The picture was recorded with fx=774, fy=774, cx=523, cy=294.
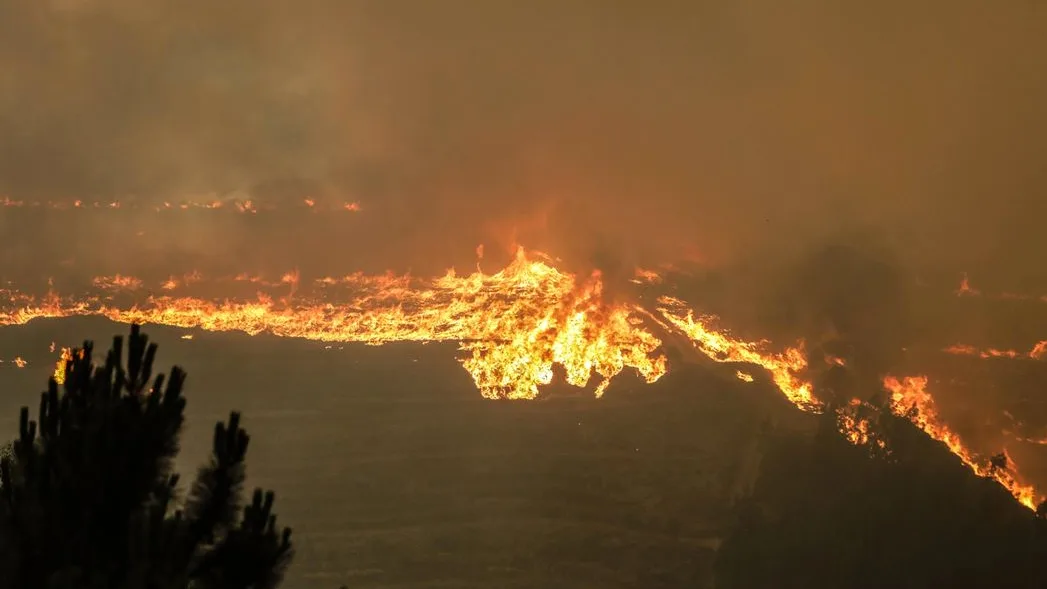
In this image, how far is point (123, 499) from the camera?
6.34 meters

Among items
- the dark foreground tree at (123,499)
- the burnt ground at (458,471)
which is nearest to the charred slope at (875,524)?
the burnt ground at (458,471)

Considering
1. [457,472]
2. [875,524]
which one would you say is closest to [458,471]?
[457,472]

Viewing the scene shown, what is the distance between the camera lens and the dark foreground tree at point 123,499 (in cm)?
572

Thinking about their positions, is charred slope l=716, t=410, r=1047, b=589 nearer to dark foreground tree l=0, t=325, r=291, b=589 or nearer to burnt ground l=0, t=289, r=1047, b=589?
burnt ground l=0, t=289, r=1047, b=589

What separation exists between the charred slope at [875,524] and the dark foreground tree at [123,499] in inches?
1342

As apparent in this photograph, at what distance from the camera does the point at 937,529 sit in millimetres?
37094

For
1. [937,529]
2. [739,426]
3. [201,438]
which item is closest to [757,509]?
[739,426]

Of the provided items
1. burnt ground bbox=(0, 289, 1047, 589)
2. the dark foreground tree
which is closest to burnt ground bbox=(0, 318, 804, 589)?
burnt ground bbox=(0, 289, 1047, 589)

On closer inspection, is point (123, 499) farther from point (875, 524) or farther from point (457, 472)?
point (875, 524)

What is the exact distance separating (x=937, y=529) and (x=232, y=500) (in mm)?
38762

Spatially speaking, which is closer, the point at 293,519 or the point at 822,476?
the point at 293,519

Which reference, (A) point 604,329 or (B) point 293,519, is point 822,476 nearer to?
(A) point 604,329

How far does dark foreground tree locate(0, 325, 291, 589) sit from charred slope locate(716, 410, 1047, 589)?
34.1m

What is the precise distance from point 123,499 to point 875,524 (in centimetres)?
3851
